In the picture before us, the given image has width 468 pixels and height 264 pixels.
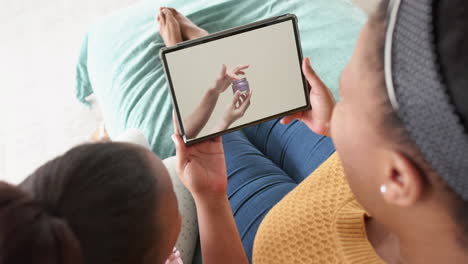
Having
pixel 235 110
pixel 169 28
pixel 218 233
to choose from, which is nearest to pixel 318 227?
pixel 218 233

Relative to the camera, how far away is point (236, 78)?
76 centimetres

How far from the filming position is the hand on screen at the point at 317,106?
2.44 feet

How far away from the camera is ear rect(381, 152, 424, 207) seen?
352 millimetres

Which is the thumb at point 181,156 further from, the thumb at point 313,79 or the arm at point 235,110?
the thumb at point 313,79

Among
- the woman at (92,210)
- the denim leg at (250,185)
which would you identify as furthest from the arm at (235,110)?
the woman at (92,210)

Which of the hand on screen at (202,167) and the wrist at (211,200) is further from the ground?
the hand on screen at (202,167)

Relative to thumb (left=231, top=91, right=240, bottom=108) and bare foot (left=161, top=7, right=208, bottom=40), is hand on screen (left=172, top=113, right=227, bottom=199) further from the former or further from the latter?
bare foot (left=161, top=7, right=208, bottom=40)

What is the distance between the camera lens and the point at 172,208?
528 millimetres

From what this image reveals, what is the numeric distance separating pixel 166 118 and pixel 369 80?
0.61m

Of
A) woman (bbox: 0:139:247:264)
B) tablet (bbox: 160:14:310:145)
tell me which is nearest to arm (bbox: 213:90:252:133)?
tablet (bbox: 160:14:310:145)

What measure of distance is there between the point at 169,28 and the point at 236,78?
0.29 metres

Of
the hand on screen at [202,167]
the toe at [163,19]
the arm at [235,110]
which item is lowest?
the hand on screen at [202,167]

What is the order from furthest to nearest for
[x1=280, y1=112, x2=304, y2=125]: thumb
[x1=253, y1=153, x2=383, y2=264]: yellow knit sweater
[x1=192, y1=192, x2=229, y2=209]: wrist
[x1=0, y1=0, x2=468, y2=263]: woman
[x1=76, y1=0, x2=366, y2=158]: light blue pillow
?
[x1=76, y1=0, x2=366, y2=158]: light blue pillow → [x1=280, y1=112, x2=304, y2=125]: thumb → [x1=192, y1=192, x2=229, y2=209]: wrist → [x1=253, y1=153, x2=383, y2=264]: yellow knit sweater → [x1=0, y1=0, x2=468, y2=263]: woman

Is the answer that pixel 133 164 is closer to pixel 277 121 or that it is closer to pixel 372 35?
pixel 372 35
